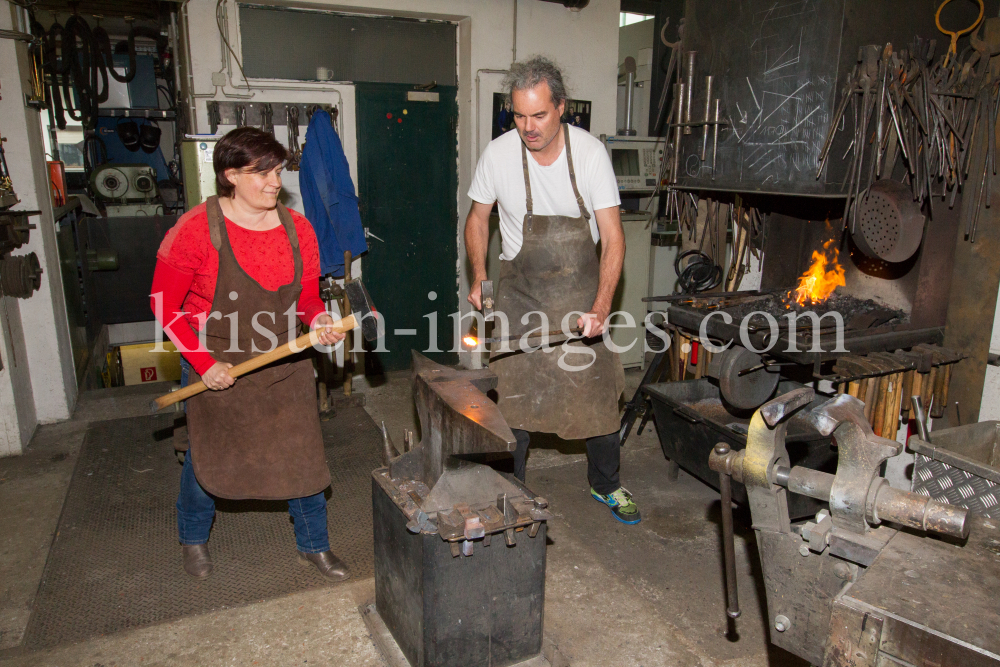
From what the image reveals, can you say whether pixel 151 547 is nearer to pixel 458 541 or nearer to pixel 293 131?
pixel 458 541

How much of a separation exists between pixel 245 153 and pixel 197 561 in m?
1.57

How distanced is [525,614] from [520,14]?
3923mm

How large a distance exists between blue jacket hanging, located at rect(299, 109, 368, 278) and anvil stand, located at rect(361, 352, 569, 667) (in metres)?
2.42

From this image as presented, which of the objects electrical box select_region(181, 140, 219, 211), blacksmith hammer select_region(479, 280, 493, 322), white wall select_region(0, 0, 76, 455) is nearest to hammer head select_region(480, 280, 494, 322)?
blacksmith hammer select_region(479, 280, 493, 322)

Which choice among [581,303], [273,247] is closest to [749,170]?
[581,303]

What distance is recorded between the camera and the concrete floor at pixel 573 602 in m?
2.31

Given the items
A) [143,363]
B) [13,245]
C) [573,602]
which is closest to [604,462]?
[573,602]

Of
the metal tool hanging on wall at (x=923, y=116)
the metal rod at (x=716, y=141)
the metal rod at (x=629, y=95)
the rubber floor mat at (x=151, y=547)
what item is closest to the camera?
the rubber floor mat at (x=151, y=547)

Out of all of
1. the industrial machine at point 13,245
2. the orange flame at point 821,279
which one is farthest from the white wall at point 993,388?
the industrial machine at point 13,245

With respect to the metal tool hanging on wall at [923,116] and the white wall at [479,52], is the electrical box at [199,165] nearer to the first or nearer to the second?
the white wall at [479,52]

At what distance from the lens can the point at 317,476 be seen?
2537 mm

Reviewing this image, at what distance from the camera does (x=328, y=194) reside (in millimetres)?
4355

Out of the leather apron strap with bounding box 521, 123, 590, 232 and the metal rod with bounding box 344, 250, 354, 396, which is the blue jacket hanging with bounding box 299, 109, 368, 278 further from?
the leather apron strap with bounding box 521, 123, 590, 232

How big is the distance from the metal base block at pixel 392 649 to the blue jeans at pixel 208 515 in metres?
A: 0.37
